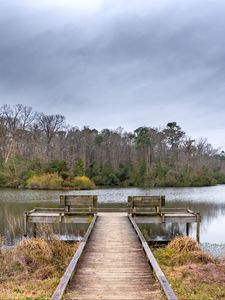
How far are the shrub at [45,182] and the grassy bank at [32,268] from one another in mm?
42767

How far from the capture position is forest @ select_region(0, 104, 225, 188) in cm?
6159

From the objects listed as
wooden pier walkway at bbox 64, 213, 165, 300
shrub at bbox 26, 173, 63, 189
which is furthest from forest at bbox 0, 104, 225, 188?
wooden pier walkway at bbox 64, 213, 165, 300

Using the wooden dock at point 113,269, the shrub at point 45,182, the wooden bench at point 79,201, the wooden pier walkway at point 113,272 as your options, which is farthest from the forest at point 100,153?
the wooden pier walkway at point 113,272

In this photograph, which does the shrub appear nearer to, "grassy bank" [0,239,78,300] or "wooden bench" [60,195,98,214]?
"wooden bench" [60,195,98,214]

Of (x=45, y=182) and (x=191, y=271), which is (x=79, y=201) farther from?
(x=45, y=182)

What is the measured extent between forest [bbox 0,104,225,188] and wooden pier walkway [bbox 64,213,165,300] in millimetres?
46173

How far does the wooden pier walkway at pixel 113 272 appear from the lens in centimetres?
667

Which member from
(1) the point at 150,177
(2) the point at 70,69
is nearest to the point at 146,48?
(2) the point at 70,69

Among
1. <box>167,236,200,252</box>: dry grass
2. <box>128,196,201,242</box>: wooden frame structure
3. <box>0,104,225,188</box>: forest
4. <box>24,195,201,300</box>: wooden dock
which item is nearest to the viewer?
<box>24,195,201,300</box>: wooden dock

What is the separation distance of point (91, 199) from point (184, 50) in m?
12.9

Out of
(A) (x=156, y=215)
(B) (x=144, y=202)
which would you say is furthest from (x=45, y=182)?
(A) (x=156, y=215)

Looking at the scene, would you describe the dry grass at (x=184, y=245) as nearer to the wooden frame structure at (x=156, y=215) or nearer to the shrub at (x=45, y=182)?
the wooden frame structure at (x=156, y=215)

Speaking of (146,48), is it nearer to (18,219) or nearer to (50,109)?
(18,219)

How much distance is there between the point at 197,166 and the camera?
253 ft
